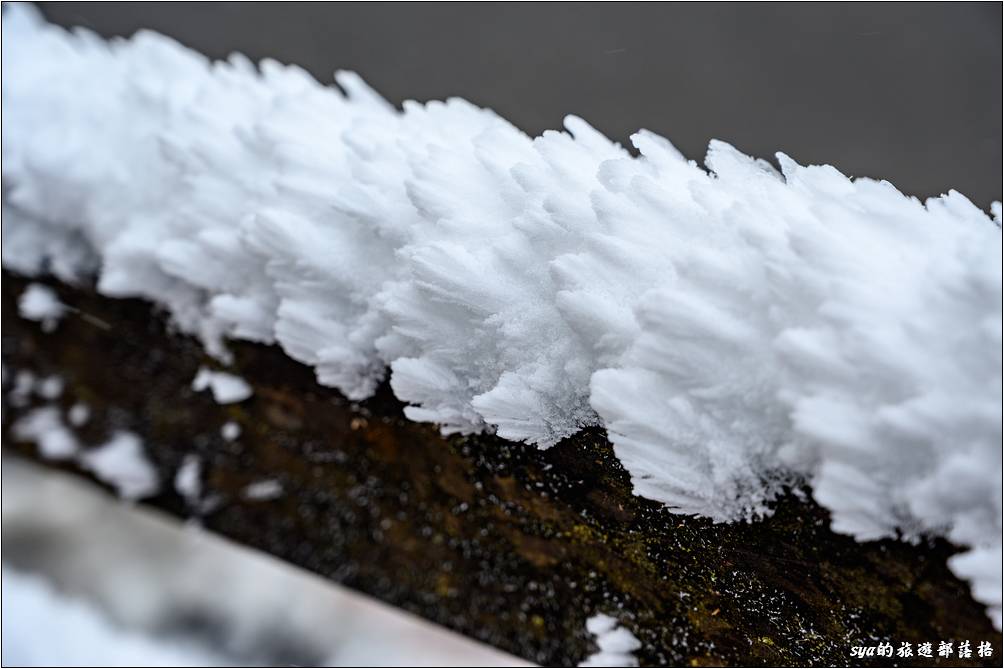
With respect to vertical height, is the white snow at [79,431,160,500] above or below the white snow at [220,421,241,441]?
below

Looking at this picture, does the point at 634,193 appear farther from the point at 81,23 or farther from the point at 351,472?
the point at 81,23

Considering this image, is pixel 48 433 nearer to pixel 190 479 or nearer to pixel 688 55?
pixel 190 479

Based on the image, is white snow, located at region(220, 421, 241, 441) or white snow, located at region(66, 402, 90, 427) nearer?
white snow, located at region(220, 421, 241, 441)

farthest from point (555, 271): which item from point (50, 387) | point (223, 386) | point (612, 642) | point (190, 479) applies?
point (50, 387)

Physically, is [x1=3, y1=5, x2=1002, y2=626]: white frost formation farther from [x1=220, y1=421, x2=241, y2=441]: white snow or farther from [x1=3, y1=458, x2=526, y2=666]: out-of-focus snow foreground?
[x1=3, y1=458, x2=526, y2=666]: out-of-focus snow foreground

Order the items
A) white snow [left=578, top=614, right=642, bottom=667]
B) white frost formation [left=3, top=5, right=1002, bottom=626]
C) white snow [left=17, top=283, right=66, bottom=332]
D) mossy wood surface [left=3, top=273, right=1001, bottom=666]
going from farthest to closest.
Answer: white snow [left=17, top=283, right=66, bottom=332] → white snow [left=578, top=614, right=642, bottom=667] → mossy wood surface [left=3, top=273, right=1001, bottom=666] → white frost formation [left=3, top=5, right=1002, bottom=626]

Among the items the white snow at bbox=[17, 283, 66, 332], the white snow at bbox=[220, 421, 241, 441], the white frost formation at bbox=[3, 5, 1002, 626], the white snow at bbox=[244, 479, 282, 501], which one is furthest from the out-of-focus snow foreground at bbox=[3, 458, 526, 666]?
the white frost formation at bbox=[3, 5, 1002, 626]
